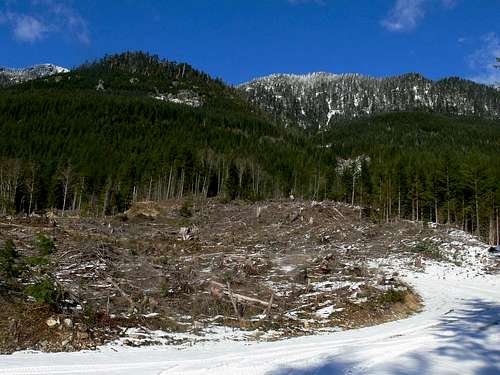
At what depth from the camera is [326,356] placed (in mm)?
9430

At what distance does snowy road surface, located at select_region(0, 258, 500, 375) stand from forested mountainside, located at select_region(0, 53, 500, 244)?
39.5 meters

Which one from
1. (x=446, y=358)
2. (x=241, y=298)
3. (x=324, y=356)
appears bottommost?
(x=324, y=356)

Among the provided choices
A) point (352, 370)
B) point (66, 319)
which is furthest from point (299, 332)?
point (66, 319)

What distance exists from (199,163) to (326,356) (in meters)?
90.0

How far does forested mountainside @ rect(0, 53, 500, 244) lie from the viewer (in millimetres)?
67438

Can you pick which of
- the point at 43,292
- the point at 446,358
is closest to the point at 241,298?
the point at 43,292

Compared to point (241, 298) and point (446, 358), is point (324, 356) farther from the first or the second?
point (241, 298)

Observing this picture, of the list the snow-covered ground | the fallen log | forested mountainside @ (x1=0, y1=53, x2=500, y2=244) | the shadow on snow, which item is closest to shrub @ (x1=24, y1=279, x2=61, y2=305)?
the snow-covered ground

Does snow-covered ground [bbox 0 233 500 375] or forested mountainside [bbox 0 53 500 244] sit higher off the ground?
forested mountainside [bbox 0 53 500 244]

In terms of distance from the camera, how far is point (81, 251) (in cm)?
2003

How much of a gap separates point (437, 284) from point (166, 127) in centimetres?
14575

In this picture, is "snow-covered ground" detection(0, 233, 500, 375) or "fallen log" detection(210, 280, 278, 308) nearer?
"snow-covered ground" detection(0, 233, 500, 375)

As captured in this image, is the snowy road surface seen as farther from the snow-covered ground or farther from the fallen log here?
the fallen log

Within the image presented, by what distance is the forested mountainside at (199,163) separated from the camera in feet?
221
